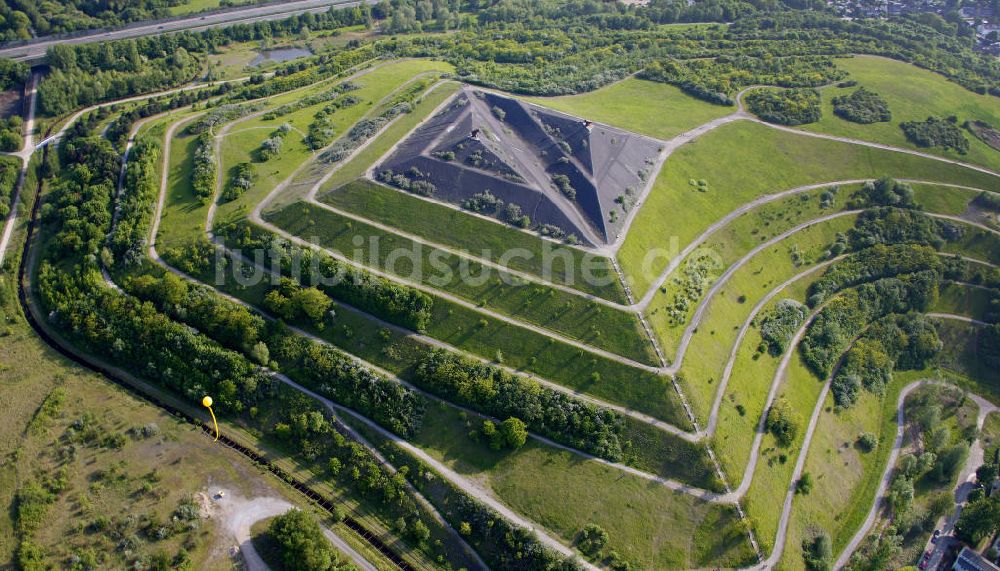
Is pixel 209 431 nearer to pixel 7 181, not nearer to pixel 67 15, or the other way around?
pixel 7 181

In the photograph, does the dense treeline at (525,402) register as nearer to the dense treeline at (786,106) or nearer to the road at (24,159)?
the road at (24,159)

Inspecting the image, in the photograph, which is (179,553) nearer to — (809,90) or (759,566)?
(759,566)

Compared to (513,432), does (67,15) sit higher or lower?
higher

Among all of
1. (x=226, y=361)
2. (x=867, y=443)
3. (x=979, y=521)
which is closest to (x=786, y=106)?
(x=867, y=443)

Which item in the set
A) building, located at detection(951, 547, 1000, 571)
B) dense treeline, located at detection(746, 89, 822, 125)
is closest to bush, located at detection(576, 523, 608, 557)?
building, located at detection(951, 547, 1000, 571)

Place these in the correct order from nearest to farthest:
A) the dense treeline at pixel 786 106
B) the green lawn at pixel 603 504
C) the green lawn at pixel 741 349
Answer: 1. the green lawn at pixel 603 504
2. the green lawn at pixel 741 349
3. the dense treeline at pixel 786 106

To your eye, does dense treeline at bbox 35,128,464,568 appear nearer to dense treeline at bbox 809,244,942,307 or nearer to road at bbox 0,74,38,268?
road at bbox 0,74,38,268

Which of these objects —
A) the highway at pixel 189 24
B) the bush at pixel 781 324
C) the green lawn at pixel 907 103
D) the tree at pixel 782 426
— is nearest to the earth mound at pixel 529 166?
the bush at pixel 781 324
